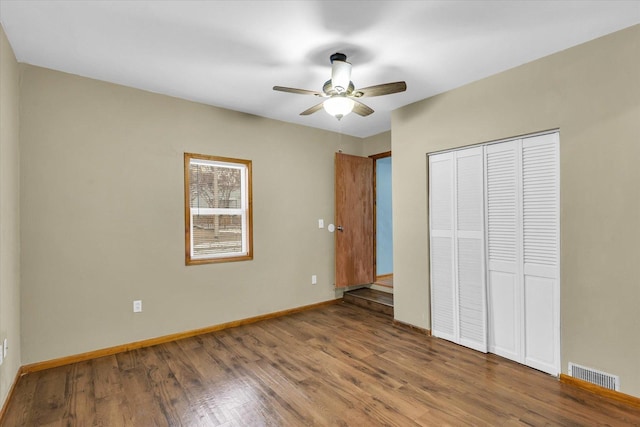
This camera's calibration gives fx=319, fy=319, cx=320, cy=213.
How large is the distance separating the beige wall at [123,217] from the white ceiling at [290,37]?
0.37 m

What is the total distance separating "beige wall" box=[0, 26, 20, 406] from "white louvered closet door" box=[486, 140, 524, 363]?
12.7ft

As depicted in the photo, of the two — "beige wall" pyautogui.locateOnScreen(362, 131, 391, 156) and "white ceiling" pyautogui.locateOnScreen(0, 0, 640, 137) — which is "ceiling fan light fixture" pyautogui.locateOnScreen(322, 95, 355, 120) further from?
"beige wall" pyautogui.locateOnScreen(362, 131, 391, 156)

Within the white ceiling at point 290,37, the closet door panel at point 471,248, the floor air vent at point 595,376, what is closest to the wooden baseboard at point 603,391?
the floor air vent at point 595,376

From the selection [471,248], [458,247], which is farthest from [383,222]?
[471,248]

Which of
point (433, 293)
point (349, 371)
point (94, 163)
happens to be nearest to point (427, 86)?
point (433, 293)

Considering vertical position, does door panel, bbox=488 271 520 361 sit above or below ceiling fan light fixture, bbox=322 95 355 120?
below

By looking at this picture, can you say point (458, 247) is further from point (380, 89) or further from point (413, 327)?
point (380, 89)

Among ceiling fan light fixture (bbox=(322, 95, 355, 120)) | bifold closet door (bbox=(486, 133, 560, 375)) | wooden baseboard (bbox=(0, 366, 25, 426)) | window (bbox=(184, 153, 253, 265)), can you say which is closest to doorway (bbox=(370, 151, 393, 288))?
window (bbox=(184, 153, 253, 265))

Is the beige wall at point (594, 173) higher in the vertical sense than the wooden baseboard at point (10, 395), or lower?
higher

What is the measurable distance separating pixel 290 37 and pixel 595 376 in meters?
3.32

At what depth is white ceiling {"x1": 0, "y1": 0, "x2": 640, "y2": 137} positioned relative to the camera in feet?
6.54

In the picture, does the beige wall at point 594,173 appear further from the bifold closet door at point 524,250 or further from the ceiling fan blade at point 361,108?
the ceiling fan blade at point 361,108

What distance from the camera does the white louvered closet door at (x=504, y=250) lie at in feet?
9.27

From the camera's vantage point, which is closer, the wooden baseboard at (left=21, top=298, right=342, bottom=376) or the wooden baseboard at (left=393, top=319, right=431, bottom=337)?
the wooden baseboard at (left=21, top=298, right=342, bottom=376)
